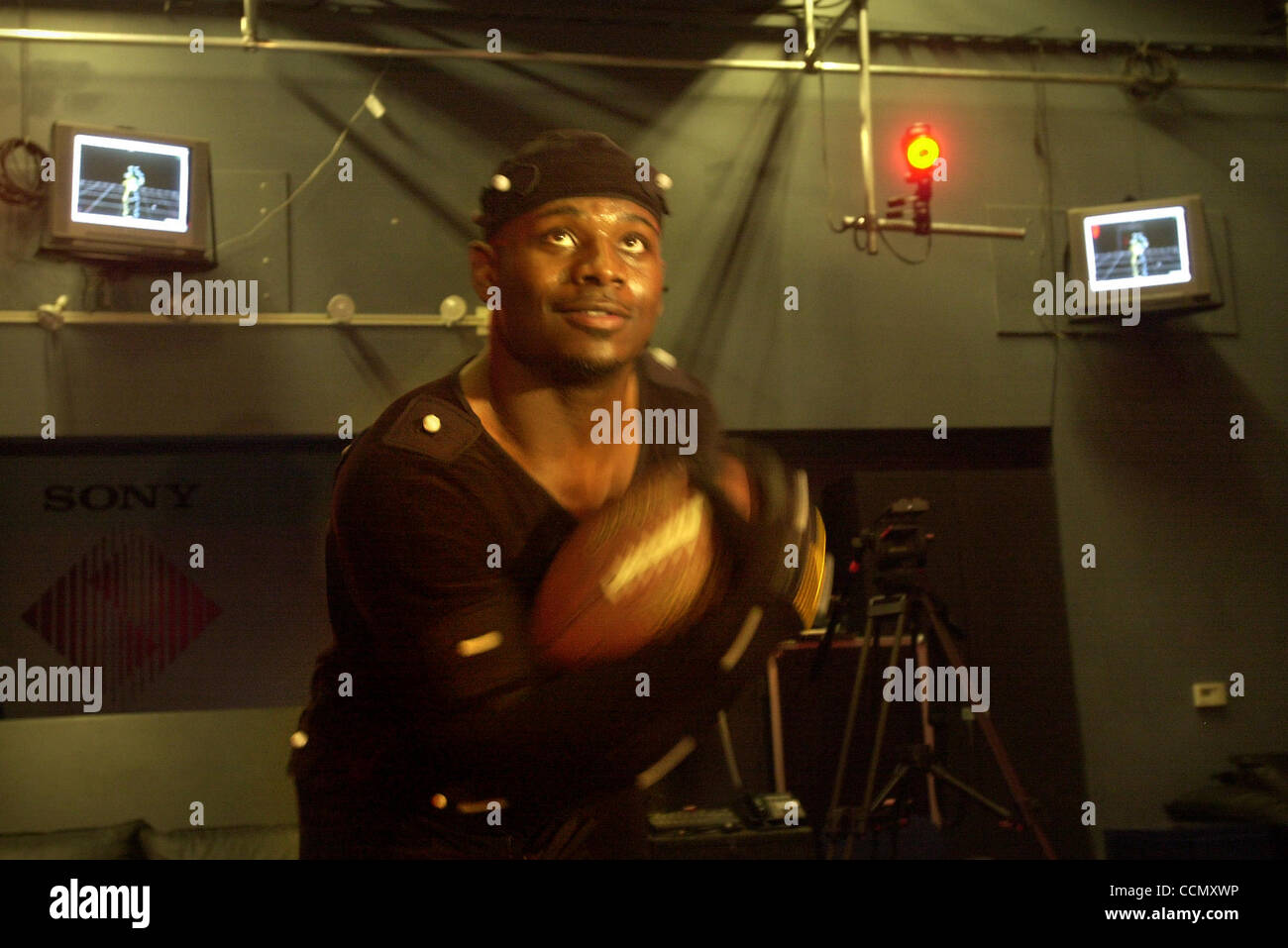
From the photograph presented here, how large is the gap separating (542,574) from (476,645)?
0.18 metres

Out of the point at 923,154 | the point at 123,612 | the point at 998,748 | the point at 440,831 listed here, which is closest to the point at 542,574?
the point at 440,831

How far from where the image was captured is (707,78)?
14.4 feet

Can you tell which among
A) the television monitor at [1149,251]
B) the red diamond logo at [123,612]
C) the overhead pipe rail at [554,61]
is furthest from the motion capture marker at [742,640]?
the television monitor at [1149,251]

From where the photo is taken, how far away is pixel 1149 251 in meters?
4.37

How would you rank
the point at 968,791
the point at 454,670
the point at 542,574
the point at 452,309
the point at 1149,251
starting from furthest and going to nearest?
1. the point at 1149,251
2. the point at 452,309
3. the point at 968,791
4. the point at 542,574
5. the point at 454,670

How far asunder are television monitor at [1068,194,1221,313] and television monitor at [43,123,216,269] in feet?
10.1

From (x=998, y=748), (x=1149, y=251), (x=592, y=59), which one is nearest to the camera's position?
(x=998, y=748)

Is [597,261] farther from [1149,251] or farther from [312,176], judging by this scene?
[1149,251]

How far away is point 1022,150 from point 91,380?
351cm

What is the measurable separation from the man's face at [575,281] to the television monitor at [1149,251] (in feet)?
8.81

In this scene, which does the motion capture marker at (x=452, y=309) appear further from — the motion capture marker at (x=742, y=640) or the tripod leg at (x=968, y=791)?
the motion capture marker at (x=742, y=640)

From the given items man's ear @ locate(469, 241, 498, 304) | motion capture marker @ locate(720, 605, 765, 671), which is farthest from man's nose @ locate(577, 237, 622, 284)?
motion capture marker @ locate(720, 605, 765, 671)

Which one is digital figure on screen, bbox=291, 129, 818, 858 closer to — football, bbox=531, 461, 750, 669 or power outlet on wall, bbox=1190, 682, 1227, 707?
football, bbox=531, 461, 750, 669

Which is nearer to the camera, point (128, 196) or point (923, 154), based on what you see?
point (128, 196)
